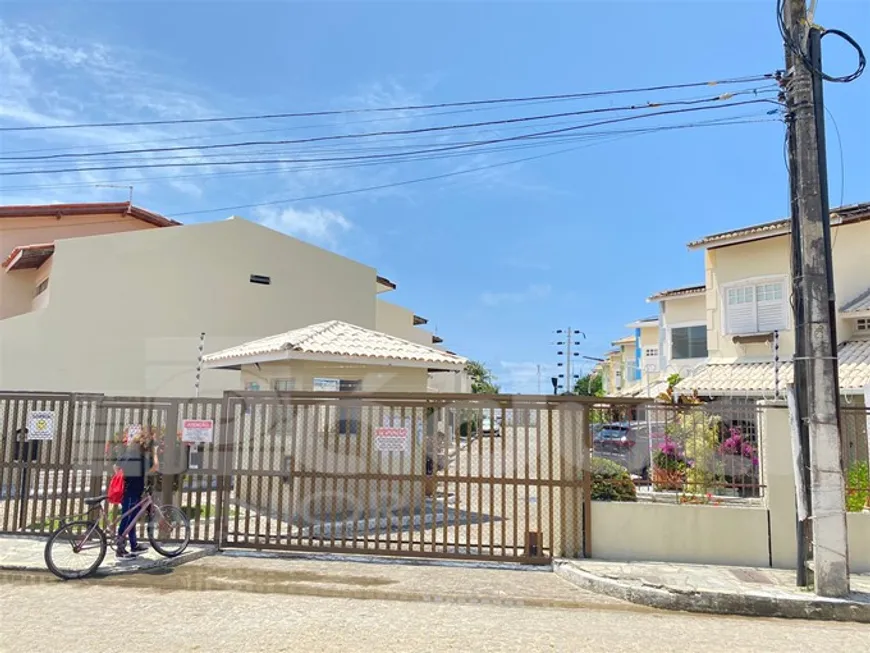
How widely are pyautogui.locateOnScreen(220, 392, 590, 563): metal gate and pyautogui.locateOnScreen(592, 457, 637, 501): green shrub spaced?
277 millimetres

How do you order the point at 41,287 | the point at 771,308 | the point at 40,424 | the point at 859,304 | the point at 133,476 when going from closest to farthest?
the point at 133,476, the point at 40,424, the point at 859,304, the point at 771,308, the point at 41,287

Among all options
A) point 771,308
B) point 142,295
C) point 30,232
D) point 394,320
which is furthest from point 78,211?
point 771,308

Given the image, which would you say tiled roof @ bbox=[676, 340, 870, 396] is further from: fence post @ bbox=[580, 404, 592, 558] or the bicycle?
the bicycle

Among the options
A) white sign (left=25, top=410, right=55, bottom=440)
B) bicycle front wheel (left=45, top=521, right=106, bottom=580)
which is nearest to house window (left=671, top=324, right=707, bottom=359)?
white sign (left=25, top=410, right=55, bottom=440)

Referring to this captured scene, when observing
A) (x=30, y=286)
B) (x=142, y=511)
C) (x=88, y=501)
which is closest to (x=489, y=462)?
(x=142, y=511)

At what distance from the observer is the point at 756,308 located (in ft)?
57.0

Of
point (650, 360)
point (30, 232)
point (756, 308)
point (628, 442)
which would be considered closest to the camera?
point (628, 442)

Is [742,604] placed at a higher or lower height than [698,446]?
lower

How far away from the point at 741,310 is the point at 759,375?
2.24m

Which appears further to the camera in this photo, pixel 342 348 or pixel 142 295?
pixel 142 295

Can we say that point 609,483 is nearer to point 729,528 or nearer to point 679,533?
point 679,533

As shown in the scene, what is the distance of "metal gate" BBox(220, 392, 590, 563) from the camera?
7.62 meters

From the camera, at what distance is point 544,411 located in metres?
7.69

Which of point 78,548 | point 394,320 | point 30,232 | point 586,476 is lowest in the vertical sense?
point 78,548
